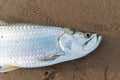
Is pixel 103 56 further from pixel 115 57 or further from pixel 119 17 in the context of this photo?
pixel 119 17

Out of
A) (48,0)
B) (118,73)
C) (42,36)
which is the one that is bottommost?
(118,73)

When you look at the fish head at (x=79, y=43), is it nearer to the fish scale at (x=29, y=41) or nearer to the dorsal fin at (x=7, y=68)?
the fish scale at (x=29, y=41)

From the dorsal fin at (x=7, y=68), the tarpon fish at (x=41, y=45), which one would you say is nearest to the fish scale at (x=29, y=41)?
the tarpon fish at (x=41, y=45)

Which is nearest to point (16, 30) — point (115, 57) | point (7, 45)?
point (7, 45)

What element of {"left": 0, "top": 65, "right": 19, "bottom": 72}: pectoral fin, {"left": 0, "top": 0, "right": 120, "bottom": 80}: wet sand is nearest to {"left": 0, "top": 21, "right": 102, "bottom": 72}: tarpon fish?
{"left": 0, "top": 65, "right": 19, "bottom": 72}: pectoral fin

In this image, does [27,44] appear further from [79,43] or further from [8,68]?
[79,43]

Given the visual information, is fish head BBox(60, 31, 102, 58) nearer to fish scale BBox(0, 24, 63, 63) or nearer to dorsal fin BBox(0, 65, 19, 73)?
fish scale BBox(0, 24, 63, 63)
